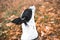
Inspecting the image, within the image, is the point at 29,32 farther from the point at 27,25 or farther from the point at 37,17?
the point at 37,17

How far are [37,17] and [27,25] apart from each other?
0.46 ft

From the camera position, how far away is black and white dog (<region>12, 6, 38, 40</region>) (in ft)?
3.98

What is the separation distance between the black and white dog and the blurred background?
1.5 inches

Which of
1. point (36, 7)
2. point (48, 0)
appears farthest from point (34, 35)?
point (48, 0)

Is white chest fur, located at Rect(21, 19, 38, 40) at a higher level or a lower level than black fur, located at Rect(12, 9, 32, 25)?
lower

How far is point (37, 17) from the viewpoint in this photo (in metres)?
1.34

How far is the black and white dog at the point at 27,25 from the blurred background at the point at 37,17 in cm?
4

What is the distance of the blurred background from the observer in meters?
1.27

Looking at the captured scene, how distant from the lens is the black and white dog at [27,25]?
1214mm

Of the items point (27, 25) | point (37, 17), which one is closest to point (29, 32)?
point (27, 25)

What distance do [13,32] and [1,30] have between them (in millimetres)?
87

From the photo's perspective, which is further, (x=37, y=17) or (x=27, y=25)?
(x=37, y=17)

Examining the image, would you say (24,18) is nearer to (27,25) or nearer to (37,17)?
(27,25)

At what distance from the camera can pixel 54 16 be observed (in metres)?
1.37
